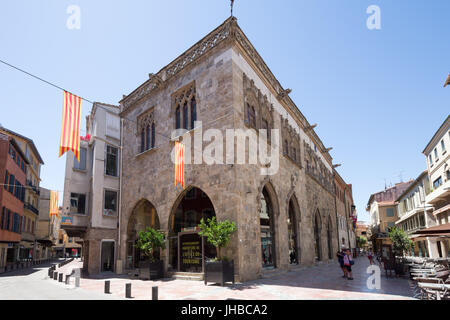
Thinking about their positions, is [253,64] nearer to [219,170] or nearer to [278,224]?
[219,170]

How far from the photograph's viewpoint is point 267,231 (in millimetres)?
15828

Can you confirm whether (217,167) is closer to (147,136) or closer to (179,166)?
(179,166)

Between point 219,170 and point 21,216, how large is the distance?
31.7 metres

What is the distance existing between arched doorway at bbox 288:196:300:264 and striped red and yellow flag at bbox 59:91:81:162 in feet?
45.6

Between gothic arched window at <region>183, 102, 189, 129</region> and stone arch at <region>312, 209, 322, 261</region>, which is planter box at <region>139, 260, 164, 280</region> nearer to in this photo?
gothic arched window at <region>183, 102, 189, 129</region>

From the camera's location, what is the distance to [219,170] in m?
13.5

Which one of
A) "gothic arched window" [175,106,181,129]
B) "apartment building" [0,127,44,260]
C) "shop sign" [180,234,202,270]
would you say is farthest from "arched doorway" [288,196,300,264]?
"apartment building" [0,127,44,260]

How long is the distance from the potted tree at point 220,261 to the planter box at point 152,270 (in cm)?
376

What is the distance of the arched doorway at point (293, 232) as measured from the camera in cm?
1903

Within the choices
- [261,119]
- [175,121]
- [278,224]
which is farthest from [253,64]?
[278,224]

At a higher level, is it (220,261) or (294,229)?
(294,229)

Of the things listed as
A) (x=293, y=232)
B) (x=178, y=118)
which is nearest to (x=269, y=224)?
(x=293, y=232)

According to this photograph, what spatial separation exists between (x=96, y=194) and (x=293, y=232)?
1341 cm

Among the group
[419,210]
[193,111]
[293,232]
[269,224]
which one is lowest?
[293,232]
